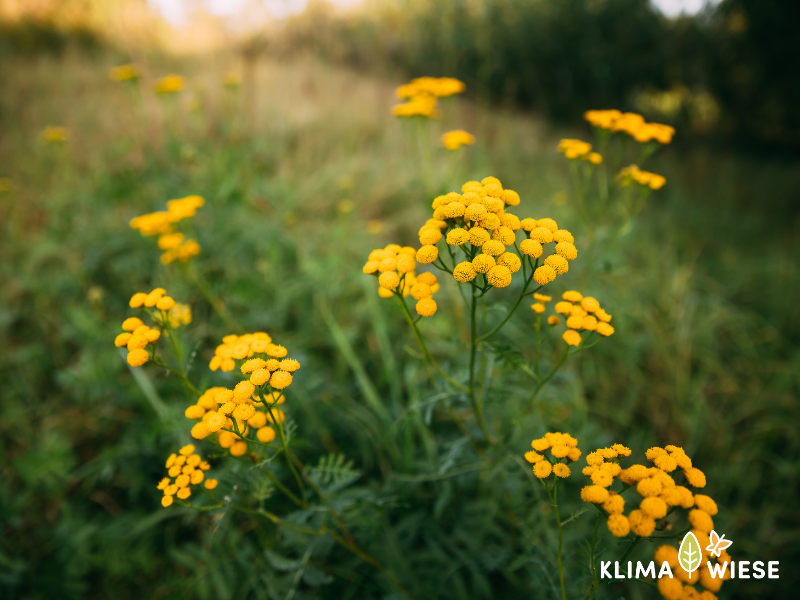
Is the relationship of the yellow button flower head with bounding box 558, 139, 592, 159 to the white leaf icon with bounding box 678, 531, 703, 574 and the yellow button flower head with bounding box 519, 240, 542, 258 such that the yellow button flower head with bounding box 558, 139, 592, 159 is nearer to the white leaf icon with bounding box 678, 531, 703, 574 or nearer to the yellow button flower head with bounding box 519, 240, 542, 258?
the yellow button flower head with bounding box 519, 240, 542, 258

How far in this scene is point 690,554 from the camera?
763mm

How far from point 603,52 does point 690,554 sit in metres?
7.78

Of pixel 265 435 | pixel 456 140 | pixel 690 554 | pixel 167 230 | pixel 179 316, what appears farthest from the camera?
pixel 167 230

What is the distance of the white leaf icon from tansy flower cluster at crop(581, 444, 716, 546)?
2 centimetres

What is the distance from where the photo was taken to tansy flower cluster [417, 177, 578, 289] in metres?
0.91

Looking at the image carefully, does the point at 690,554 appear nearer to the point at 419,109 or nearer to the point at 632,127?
the point at 632,127

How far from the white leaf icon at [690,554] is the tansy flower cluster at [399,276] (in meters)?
0.67

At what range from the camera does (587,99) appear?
7.14 m

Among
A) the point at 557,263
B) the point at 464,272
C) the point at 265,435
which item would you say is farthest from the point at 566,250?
the point at 265,435

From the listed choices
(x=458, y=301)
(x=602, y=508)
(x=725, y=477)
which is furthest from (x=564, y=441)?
(x=725, y=477)

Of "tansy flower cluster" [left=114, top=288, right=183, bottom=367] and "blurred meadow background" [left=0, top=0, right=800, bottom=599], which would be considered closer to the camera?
"tansy flower cluster" [left=114, top=288, right=183, bottom=367]

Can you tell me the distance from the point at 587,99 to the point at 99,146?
7.22 m

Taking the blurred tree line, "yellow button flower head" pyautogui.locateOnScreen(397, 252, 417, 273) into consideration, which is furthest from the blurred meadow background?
"yellow button flower head" pyautogui.locateOnScreen(397, 252, 417, 273)

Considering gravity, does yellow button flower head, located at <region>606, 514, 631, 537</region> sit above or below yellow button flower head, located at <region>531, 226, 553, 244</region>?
below
